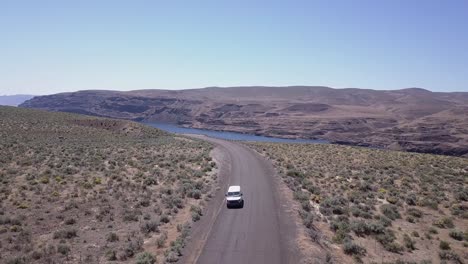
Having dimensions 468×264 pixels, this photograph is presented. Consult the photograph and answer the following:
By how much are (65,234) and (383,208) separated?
21.4m

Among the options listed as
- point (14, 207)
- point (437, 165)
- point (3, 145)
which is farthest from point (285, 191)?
point (3, 145)

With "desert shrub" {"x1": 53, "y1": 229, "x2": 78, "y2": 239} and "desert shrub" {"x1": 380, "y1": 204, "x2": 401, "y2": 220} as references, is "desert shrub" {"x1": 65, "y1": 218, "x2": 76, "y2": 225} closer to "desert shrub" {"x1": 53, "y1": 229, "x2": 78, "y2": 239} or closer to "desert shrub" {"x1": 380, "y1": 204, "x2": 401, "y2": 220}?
"desert shrub" {"x1": 53, "y1": 229, "x2": 78, "y2": 239}

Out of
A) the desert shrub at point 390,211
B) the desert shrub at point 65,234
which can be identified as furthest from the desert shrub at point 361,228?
the desert shrub at point 65,234

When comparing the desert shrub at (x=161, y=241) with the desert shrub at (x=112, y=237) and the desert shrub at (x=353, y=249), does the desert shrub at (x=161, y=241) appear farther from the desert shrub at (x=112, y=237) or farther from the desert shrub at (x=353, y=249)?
the desert shrub at (x=353, y=249)

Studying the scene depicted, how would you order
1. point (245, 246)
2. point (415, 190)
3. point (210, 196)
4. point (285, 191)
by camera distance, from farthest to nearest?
1. point (415, 190)
2. point (285, 191)
3. point (210, 196)
4. point (245, 246)

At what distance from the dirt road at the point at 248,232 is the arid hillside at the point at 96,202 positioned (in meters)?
1.01

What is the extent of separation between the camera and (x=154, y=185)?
31.1m

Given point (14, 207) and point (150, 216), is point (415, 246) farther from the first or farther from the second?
point (14, 207)

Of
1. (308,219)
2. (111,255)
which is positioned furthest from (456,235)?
(111,255)

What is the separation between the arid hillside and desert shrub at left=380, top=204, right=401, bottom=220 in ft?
44.0

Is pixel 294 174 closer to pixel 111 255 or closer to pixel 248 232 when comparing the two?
pixel 248 232

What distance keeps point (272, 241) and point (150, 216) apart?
322 inches

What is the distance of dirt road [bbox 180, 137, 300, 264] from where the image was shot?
16.9 meters

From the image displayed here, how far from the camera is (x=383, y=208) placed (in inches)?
1041
